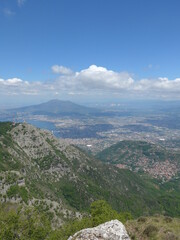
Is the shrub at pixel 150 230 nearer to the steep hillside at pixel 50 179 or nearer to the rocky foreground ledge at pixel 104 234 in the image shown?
the rocky foreground ledge at pixel 104 234

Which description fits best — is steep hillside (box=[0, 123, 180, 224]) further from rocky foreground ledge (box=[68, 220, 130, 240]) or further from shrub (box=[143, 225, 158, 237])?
rocky foreground ledge (box=[68, 220, 130, 240])

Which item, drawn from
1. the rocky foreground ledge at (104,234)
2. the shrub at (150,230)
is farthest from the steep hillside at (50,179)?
the rocky foreground ledge at (104,234)

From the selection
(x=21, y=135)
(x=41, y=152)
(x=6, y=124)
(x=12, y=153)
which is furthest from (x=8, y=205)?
(x=6, y=124)

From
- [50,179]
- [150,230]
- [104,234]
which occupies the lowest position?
[50,179]

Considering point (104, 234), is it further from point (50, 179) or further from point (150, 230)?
point (50, 179)

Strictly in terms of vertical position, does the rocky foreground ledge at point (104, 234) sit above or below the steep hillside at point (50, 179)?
above

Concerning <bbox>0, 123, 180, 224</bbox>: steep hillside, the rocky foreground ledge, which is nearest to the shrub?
the rocky foreground ledge

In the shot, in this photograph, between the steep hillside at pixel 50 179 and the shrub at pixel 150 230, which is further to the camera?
the steep hillside at pixel 50 179

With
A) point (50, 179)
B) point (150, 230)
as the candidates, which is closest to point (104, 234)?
point (150, 230)

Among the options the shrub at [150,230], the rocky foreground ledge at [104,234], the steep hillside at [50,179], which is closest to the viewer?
the rocky foreground ledge at [104,234]
